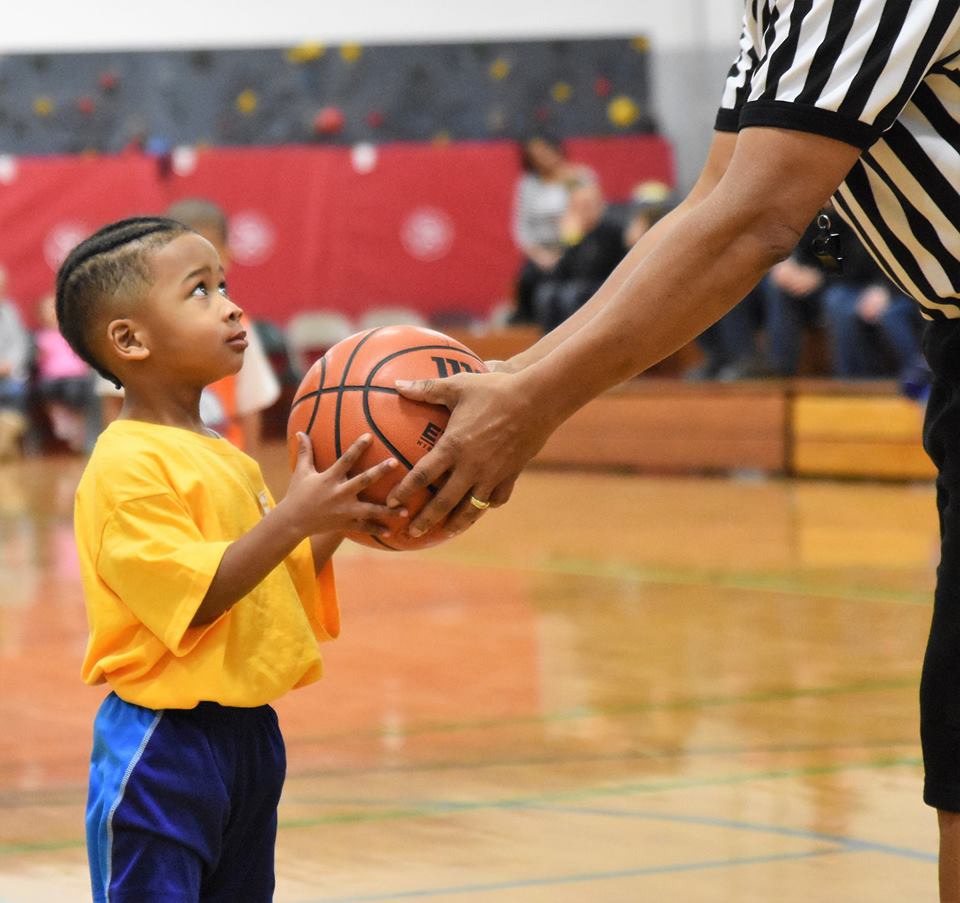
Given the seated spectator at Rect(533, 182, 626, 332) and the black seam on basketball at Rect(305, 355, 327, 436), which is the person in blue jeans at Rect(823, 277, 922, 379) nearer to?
the seated spectator at Rect(533, 182, 626, 332)

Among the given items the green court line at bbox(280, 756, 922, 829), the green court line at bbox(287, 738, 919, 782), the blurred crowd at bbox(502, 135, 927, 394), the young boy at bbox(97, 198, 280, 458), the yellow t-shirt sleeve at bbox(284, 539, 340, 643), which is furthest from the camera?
the blurred crowd at bbox(502, 135, 927, 394)

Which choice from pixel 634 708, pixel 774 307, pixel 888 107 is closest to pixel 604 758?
pixel 634 708

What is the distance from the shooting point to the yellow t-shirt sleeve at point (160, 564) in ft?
6.88

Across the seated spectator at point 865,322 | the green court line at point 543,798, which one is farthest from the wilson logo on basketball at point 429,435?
the seated spectator at point 865,322

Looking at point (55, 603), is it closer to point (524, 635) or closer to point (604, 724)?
point (524, 635)

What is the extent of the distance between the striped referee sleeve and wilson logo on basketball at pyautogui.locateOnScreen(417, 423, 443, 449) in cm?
55

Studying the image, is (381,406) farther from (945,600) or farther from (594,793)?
(594,793)

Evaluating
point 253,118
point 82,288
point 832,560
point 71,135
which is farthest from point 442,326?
point 82,288

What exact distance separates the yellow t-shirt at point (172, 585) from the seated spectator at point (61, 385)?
11.2 meters

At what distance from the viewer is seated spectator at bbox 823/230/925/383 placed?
33.2 feet

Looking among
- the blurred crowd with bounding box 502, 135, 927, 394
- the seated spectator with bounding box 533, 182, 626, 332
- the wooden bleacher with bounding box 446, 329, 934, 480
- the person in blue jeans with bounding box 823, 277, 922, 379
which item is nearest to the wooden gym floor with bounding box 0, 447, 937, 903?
the wooden bleacher with bounding box 446, 329, 934, 480

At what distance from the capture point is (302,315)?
14.0 meters

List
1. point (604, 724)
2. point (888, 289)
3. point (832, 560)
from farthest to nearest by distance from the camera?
point (888, 289), point (832, 560), point (604, 724)

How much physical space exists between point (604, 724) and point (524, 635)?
1277 mm
